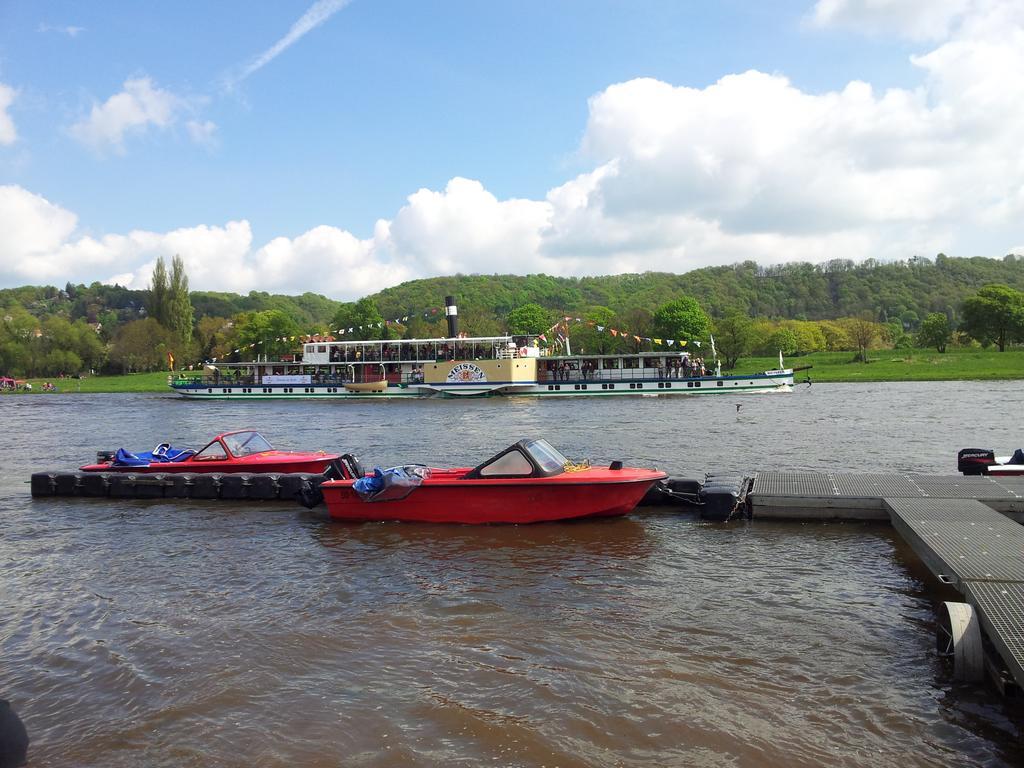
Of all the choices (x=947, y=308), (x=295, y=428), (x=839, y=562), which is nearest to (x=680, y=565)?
(x=839, y=562)

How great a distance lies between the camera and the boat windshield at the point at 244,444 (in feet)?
67.4

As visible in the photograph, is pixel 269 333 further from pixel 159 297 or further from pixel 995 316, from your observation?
pixel 995 316

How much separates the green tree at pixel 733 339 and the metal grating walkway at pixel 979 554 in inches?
3480

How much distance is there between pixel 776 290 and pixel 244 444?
6630 inches

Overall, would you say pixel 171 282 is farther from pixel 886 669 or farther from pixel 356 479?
pixel 886 669

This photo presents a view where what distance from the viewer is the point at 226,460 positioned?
20156 mm

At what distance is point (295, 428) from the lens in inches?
1759

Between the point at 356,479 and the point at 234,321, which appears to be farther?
the point at 234,321

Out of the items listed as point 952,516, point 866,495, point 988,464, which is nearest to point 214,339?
point 988,464

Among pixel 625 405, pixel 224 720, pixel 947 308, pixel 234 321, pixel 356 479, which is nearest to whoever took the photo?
pixel 224 720

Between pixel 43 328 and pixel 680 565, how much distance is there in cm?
13916

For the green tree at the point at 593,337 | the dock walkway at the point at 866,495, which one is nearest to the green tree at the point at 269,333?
the green tree at the point at 593,337

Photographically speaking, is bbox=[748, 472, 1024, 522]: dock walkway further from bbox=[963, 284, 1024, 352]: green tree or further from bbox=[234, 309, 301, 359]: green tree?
bbox=[234, 309, 301, 359]: green tree

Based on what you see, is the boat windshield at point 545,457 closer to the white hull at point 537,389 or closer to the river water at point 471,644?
the river water at point 471,644
